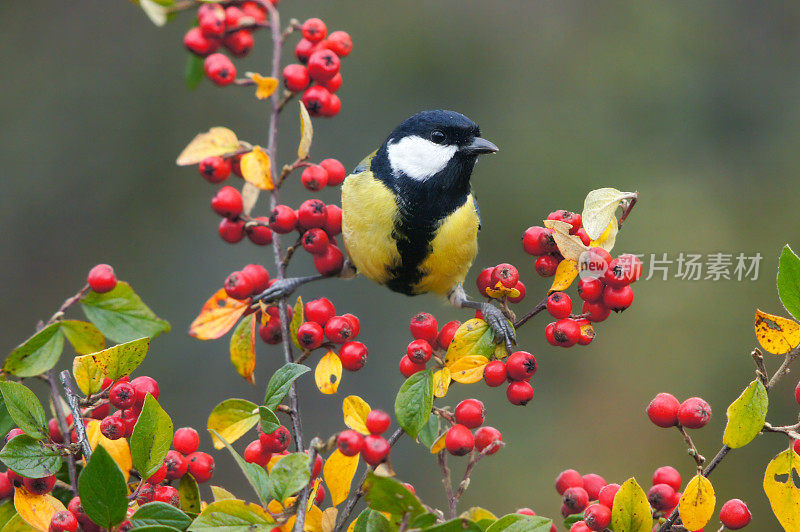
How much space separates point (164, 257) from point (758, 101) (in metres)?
2.73

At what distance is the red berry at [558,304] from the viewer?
118 cm

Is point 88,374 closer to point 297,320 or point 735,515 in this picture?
point 297,320

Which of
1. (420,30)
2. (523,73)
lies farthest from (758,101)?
(420,30)

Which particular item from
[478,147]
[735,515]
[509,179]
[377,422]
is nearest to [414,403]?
[377,422]

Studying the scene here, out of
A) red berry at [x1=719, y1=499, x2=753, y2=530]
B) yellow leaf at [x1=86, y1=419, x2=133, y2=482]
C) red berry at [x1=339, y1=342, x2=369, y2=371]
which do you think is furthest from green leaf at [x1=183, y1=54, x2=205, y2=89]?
red berry at [x1=719, y1=499, x2=753, y2=530]

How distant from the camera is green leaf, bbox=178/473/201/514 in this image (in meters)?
1.08

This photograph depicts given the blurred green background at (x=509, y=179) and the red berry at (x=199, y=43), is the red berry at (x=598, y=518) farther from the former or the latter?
the blurred green background at (x=509, y=179)

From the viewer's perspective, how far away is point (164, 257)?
3.34m

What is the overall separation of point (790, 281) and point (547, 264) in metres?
0.36

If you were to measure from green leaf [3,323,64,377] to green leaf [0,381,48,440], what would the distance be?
2.4 inches

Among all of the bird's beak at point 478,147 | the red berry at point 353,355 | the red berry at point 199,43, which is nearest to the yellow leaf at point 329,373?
the red berry at point 353,355

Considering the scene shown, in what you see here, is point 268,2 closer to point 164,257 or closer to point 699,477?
point 699,477

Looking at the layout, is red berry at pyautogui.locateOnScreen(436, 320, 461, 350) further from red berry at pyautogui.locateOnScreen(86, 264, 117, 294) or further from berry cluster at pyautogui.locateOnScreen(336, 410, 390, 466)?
red berry at pyautogui.locateOnScreen(86, 264, 117, 294)

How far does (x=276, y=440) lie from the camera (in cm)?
110
